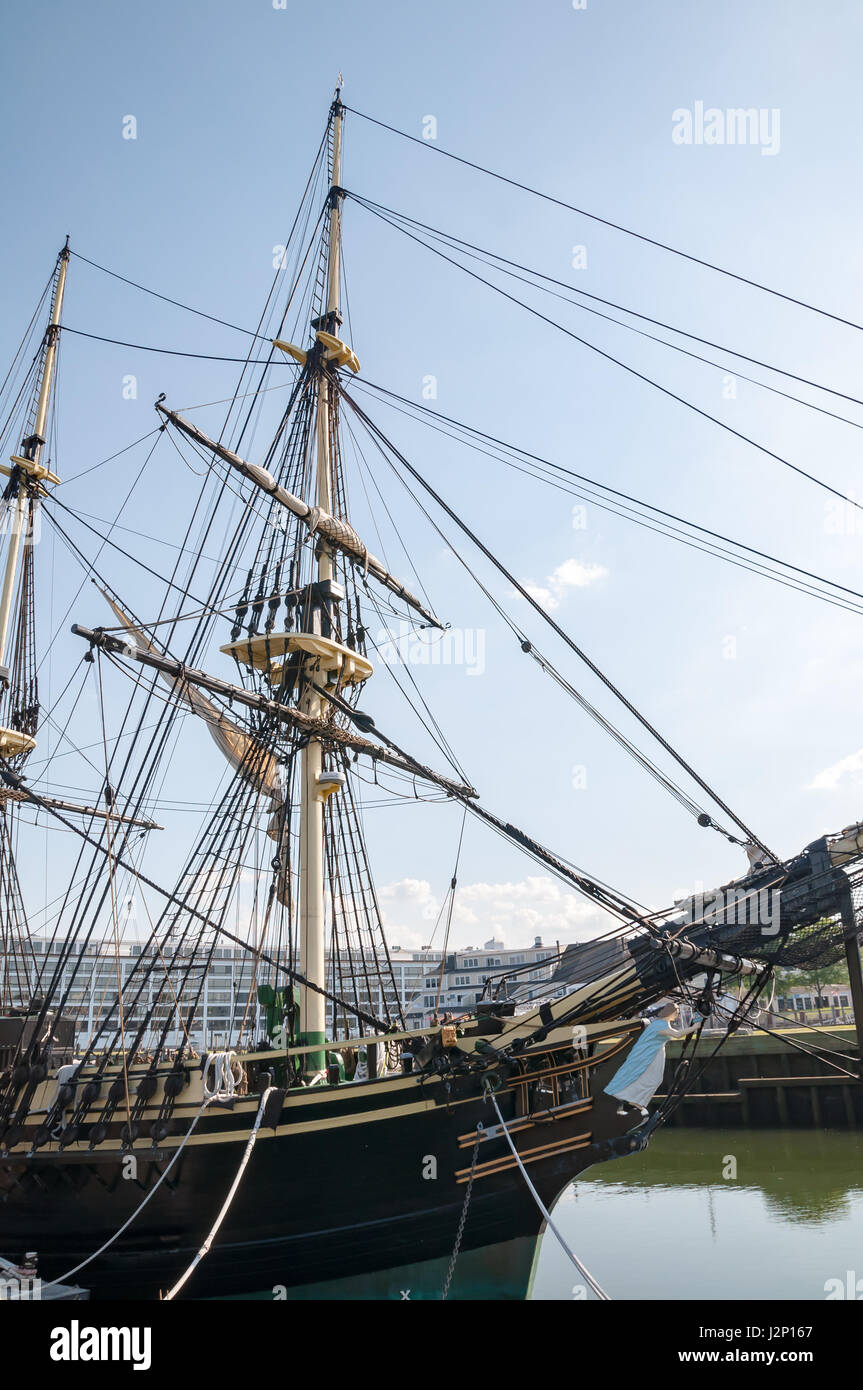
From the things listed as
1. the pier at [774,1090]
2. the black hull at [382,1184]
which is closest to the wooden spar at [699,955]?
the black hull at [382,1184]

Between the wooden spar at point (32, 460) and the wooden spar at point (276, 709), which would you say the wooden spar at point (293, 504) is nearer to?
the wooden spar at point (276, 709)

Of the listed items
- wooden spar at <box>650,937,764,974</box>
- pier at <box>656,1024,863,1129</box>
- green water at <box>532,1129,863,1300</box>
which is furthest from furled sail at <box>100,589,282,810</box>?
pier at <box>656,1024,863,1129</box>

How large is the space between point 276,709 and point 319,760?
1.39 m

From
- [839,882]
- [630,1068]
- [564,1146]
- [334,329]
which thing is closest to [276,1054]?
[564,1146]

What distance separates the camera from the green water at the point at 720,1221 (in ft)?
43.9

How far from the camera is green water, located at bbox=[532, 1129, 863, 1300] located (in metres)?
13.4

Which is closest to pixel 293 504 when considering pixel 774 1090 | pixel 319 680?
pixel 319 680

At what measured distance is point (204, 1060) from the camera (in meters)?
12.4

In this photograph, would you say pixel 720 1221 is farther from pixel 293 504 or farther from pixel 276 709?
pixel 293 504

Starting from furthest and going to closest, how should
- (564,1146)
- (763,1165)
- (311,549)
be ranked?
1. (763,1165)
2. (311,549)
3. (564,1146)

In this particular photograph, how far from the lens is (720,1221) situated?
58.0 ft

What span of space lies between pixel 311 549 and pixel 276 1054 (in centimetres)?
968
